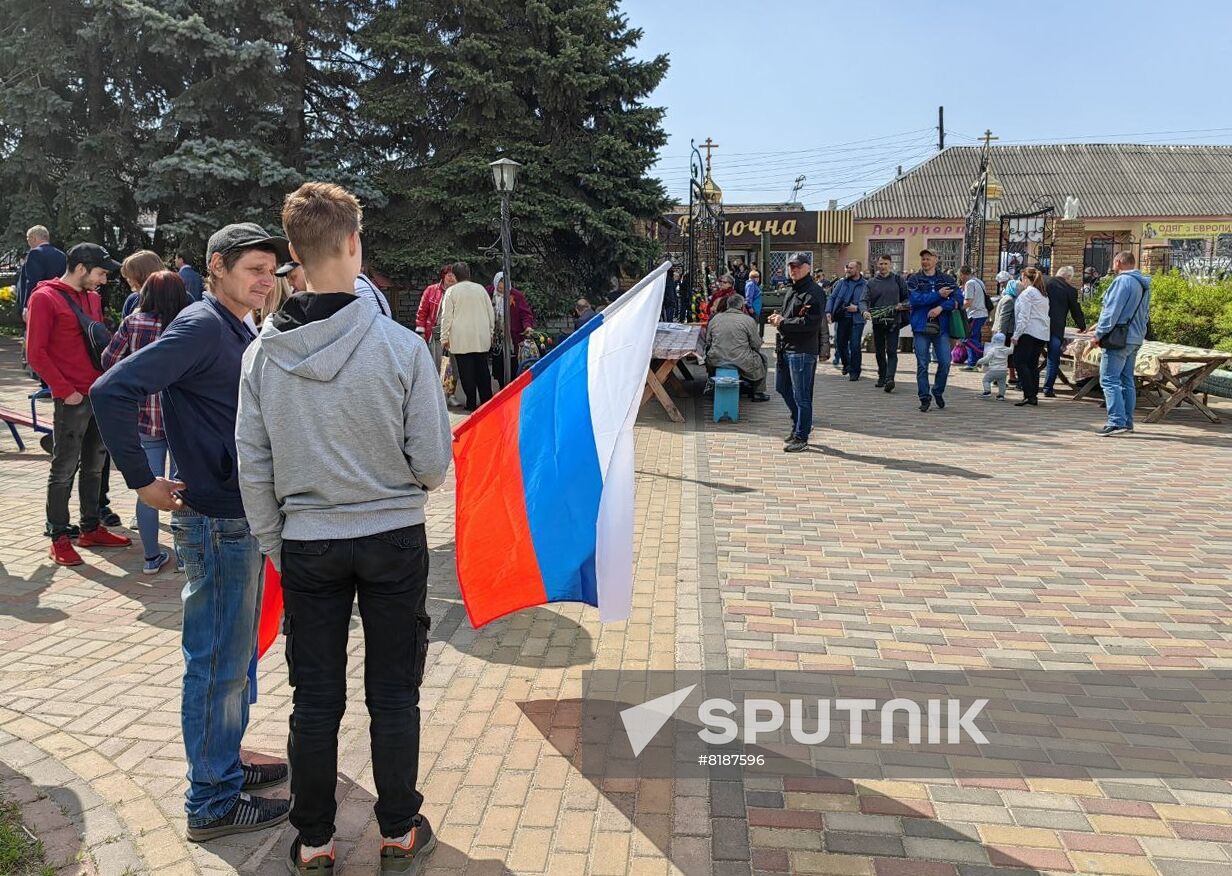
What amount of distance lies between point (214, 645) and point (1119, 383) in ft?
32.9

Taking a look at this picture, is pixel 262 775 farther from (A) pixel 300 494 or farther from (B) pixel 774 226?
(B) pixel 774 226

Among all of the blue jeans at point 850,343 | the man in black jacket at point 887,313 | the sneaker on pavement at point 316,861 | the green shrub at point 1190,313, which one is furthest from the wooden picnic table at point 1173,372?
the sneaker on pavement at point 316,861

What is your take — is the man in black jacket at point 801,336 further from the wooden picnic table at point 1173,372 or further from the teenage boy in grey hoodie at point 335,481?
the teenage boy in grey hoodie at point 335,481

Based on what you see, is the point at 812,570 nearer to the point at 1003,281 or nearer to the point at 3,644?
the point at 3,644

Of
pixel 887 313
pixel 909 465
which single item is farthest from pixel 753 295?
pixel 909 465

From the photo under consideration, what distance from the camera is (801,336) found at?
9188 mm

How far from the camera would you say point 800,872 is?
2736 millimetres

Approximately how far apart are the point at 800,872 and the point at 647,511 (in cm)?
447

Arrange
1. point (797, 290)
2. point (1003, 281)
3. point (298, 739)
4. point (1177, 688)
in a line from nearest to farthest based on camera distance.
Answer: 1. point (298, 739)
2. point (1177, 688)
3. point (797, 290)
4. point (1003, 281)

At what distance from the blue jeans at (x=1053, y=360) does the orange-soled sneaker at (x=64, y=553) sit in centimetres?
1183

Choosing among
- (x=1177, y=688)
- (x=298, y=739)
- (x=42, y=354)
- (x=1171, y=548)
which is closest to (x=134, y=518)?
(x=42, y=354)

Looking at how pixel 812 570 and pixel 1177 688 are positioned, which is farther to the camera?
pixel 812 570

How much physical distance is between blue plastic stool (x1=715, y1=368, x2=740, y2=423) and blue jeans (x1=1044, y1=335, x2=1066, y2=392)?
188 inches

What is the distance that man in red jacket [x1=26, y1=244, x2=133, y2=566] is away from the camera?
225 inches
